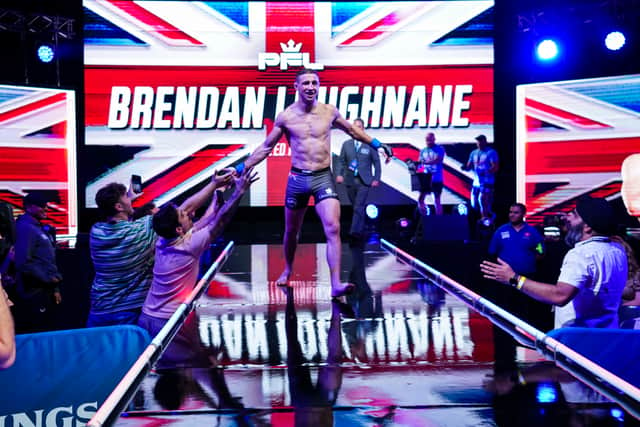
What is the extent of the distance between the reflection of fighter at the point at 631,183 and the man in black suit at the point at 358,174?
446cm

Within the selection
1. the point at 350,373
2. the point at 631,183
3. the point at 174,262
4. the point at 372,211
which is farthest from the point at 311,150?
the point at 631,183

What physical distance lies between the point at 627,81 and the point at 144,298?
9.97 m

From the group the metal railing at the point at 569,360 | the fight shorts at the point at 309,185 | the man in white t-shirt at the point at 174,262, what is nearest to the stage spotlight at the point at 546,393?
the metal railing at the point at 569,360

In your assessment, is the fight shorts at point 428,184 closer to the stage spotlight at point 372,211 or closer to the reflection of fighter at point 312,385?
the stage spotlight at point 372,211

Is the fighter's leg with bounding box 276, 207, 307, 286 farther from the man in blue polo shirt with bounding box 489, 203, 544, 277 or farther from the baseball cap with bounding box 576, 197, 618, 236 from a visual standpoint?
the man in blue polo shirt with bounding box 489, 203, 544, 277

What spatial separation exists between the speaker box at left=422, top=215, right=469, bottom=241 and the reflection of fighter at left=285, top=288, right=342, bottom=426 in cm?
637

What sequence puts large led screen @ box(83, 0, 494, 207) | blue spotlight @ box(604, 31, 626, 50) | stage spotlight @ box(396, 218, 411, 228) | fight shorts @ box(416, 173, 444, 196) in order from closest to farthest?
1. stage spotlight @ box(396, 218, 411, 228)
2. blue spotlight @ box(604, 31, 626, 50)
3. fight shorts @ box(416, 173, 444, 196)
4. large led screen @ box(83, 0, 494, 207)

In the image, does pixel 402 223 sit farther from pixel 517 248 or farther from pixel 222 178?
pixel 222 178

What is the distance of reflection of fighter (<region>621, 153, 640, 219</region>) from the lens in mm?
11203

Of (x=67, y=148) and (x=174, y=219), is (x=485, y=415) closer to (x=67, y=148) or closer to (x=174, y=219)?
(x=174, y=219)

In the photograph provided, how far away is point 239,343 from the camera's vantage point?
317 cm

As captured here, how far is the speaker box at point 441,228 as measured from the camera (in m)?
9.66

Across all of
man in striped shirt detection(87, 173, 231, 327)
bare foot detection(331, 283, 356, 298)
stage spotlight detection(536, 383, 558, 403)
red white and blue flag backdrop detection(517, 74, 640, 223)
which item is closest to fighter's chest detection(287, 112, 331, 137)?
bare foot detection(331, 283, 356, 298)

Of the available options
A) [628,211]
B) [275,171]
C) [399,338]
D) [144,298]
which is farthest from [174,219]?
[628,211]
